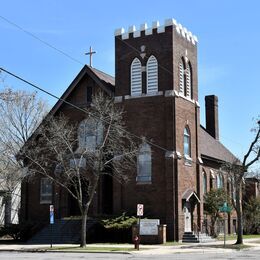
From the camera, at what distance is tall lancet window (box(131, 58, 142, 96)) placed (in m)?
41.9

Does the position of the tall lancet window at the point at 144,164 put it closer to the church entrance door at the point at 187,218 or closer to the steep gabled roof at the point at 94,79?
the church entrance door at the point at 187,218

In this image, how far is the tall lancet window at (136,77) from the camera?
41906mm

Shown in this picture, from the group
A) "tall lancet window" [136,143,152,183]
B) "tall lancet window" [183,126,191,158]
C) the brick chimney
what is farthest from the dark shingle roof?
the brick chimney

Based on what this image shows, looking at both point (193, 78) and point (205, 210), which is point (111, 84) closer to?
point (193, 78)

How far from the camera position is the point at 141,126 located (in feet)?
135

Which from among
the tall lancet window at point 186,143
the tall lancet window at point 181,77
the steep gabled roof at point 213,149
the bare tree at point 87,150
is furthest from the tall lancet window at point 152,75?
the steep gabled roof at point 213,149

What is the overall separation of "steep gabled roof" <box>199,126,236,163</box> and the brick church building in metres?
5.75

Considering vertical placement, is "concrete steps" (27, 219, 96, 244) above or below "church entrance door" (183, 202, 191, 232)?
below

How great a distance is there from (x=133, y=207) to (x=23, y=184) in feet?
35.7

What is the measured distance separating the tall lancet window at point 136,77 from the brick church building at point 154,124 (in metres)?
0.08

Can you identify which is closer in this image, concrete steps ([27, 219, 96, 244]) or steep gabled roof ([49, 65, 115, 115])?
concrete steps ([27, 219, 96, 244])

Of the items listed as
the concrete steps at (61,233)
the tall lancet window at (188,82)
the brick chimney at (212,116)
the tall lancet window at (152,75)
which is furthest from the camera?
the brick chimney at (212,116)

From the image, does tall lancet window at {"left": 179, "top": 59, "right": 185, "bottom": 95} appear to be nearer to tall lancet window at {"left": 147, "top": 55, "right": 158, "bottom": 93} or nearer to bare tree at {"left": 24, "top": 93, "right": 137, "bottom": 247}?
tall lancet window at {"left": 147, "top": 55, "right": 158, "bottom": 93}

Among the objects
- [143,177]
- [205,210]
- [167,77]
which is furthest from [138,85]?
[205,210]
